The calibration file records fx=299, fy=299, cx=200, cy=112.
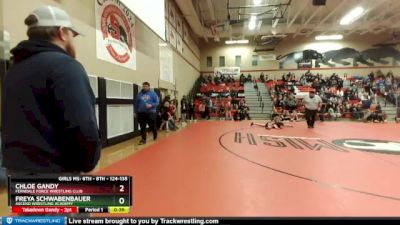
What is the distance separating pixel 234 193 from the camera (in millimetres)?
2713

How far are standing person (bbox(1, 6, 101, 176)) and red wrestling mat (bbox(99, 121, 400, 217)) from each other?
0.72 feet

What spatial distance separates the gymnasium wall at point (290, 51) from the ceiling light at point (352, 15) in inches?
206

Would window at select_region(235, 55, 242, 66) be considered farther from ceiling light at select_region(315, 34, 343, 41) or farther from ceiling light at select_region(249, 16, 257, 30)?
ceiling light at select_region(315, 34, 343, 41)

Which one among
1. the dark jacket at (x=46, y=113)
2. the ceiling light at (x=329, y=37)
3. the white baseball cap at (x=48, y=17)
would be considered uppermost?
the ceiling light at (x=329, y=37)

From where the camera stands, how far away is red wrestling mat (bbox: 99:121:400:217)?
90.7 inches

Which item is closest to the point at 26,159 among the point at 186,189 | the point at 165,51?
the point at 186,189

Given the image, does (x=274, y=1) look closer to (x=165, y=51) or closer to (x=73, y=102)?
(x=165, y=51)

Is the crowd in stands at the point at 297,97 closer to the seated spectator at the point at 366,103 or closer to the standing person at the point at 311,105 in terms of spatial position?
the seated spectator at the point at 366,103

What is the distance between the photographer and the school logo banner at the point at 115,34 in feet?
19.1

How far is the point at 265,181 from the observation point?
3127 mm

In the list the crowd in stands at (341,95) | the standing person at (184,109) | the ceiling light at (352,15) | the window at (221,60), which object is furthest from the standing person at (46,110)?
the window at (221,60)

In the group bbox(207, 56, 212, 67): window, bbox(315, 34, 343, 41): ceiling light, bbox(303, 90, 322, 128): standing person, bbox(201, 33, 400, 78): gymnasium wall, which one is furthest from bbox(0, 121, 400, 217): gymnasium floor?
bbox(207, 56, 212, 67): window

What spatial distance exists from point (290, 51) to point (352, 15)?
7130 mm

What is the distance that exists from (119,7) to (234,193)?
5.54m
